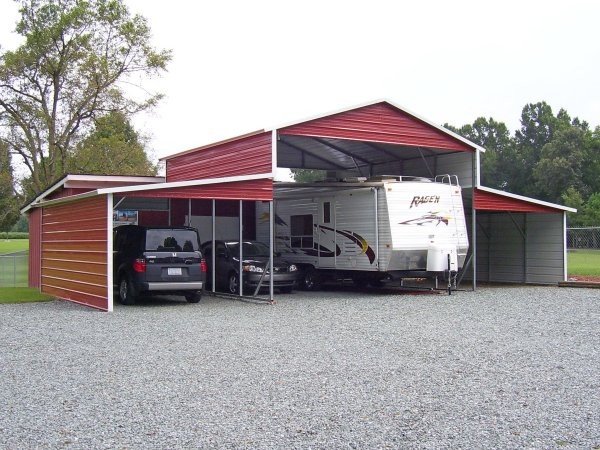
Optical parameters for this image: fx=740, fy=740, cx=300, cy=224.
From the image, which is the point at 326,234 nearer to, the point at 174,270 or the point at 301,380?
the point at 174,270

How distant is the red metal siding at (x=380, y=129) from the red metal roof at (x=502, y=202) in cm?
140

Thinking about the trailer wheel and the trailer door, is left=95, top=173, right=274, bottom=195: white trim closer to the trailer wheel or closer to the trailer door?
the trailer door

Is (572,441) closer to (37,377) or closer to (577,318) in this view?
(37,377)

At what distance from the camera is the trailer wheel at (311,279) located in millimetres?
21406

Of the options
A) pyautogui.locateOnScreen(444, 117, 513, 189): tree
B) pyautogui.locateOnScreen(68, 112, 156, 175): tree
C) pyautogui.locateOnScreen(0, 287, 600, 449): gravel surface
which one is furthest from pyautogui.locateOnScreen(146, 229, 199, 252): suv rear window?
pyautogui.locateOnScreen(444, 117, 513, 189): tree

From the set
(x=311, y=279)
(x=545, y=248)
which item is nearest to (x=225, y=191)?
(x=311, y=279)

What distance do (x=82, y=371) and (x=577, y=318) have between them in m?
9.43

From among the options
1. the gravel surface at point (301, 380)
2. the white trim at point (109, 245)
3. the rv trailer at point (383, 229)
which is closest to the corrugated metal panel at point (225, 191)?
the white trim at point (109, 245)

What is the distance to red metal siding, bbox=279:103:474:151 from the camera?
18.3 metres

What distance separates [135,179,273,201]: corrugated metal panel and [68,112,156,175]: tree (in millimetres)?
21881

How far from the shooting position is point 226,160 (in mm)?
19938

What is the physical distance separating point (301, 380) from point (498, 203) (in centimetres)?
1433

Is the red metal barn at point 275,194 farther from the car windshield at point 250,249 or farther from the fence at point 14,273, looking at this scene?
the fence at point 14,273

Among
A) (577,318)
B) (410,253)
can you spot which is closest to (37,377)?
(577,318)
